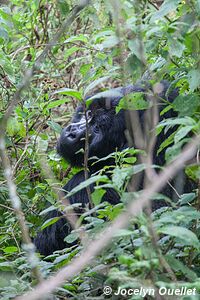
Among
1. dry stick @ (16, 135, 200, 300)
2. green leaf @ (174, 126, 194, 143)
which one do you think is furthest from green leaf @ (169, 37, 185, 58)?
dry stick @ (16, 135, 200, 300)

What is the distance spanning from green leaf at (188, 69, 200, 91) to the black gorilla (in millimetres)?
1083

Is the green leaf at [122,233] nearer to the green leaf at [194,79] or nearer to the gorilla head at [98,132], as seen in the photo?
the green leaf at [194,79]

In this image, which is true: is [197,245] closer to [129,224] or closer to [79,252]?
[129,224]

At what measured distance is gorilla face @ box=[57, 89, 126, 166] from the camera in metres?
3.76

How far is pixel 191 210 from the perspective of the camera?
2.24 metres

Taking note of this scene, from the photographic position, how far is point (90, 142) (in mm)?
3818

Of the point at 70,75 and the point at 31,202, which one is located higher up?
the point at 70,75

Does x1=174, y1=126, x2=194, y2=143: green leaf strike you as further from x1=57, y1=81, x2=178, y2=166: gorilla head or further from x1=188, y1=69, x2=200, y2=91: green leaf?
x1=57, y1=81, x2=178, y2=166: gorilla head

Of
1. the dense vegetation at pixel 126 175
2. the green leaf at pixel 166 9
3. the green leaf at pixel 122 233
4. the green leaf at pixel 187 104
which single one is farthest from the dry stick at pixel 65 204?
the green leaf at pixel 166 9

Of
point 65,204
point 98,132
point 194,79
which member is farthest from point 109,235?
point 98,132

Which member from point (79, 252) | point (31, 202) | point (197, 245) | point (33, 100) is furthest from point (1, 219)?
point (197, 245)

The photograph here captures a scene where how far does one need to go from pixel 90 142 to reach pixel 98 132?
0.07 m

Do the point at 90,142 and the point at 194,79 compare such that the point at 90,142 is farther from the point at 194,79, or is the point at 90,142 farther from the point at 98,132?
the point at 194,79

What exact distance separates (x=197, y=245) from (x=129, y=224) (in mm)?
221
